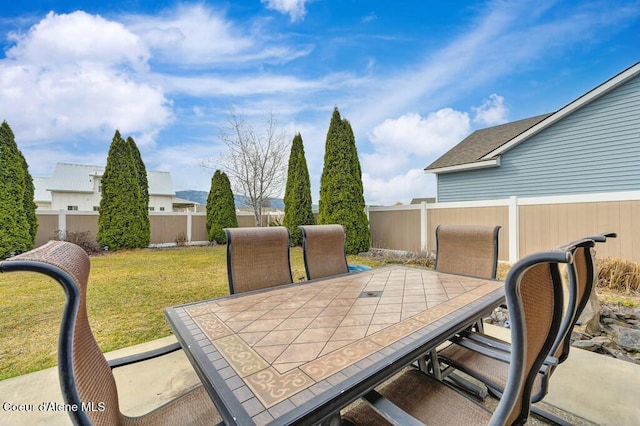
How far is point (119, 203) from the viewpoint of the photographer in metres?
10.1

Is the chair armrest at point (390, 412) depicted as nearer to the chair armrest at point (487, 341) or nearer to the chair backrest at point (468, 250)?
the chair armrest at point (487, 341)

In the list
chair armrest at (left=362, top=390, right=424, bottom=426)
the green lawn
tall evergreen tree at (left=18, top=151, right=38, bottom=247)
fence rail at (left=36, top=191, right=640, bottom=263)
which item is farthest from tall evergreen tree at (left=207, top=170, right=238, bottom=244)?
chair armrest at (left=362, top=390, right=424, bottom=426)

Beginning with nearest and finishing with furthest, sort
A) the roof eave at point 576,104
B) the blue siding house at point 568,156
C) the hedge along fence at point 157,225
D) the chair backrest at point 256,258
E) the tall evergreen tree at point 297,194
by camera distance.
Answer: the chair backrest at point 256,258 < the roof eave at point 576,104 < the blue siding house at point 568,156 < the hedge along fence at point 157,225 < the tall evergreen tree at point 297,194

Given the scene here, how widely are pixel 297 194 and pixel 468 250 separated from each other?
29.1 feet

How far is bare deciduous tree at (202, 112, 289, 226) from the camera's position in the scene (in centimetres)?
1363

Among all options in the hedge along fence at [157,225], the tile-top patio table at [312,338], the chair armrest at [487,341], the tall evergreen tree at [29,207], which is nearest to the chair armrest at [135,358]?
the tile-top patio table at [312,338]

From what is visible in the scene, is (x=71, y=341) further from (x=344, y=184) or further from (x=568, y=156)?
(x=568, y=156)

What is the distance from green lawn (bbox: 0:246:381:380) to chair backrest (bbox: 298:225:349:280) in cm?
53

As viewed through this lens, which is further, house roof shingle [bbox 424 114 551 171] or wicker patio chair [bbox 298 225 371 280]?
house roof shingle [bbox 424 114 551 171]

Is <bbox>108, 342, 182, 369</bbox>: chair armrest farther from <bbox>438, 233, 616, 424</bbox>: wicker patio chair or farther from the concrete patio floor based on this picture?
<bbox>438, 233, 616, 424</bbox>: wicker patio chair

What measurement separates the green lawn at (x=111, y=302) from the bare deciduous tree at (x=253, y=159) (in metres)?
6.30

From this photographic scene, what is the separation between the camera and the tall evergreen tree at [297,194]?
1161cm

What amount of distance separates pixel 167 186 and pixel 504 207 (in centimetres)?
2541

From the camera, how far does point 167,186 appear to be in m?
24.7
